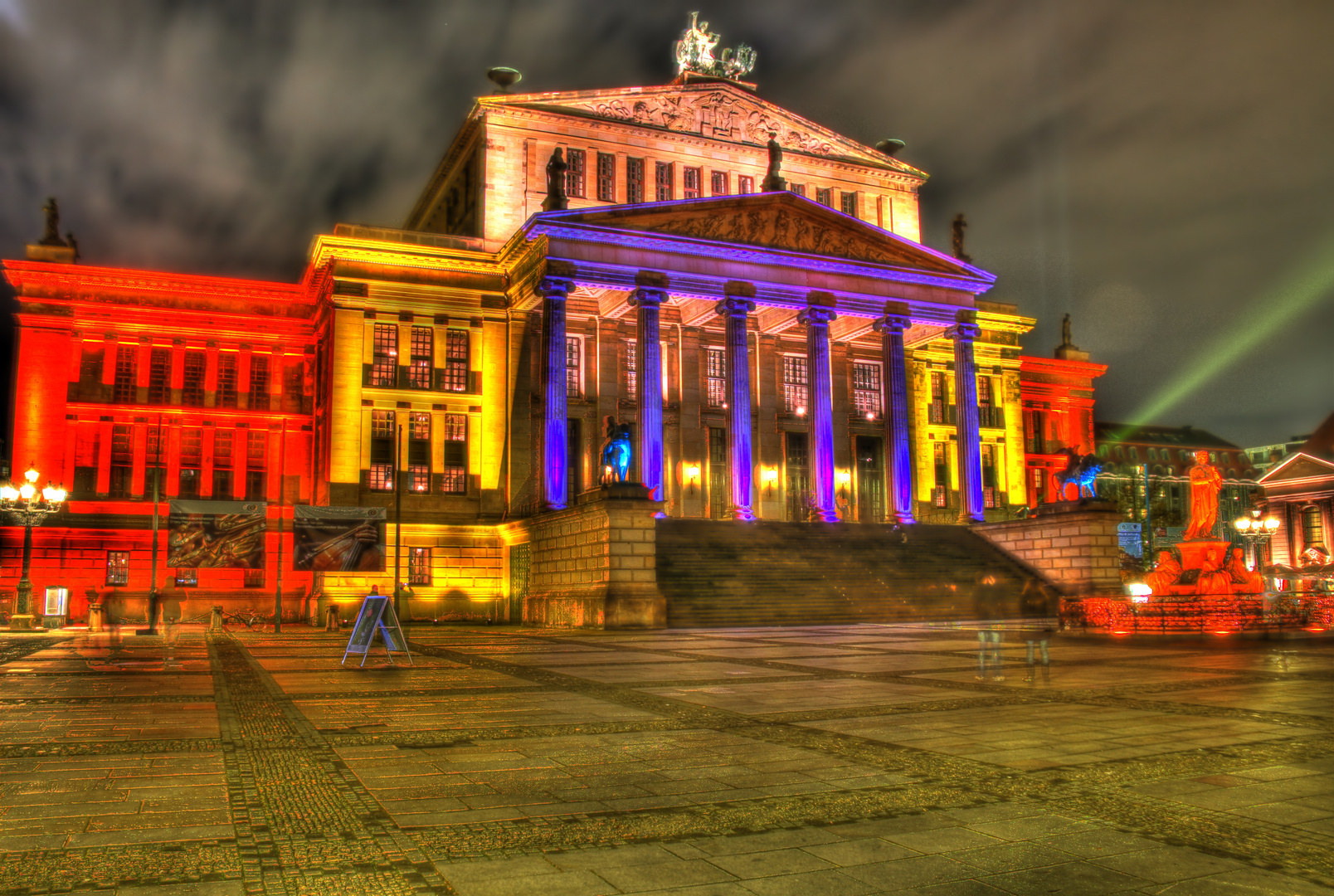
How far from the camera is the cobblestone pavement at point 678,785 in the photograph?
6066 mm

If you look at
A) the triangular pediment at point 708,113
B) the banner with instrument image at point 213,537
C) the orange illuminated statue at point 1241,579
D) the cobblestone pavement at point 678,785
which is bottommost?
the cobblestone pavement at point 678,785

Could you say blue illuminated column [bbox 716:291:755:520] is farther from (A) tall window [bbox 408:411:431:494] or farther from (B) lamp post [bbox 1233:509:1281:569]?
(B) lamp post [bbox 1233:509:1281:569]

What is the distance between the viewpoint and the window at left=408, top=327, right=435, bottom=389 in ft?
163

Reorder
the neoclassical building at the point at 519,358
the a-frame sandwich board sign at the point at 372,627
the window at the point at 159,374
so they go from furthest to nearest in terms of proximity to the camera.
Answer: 1. the window at the point at 159,374
2. the neoclassical building at the point at 519,358
3. the a-frame sandwich board sign at the point at 372,627

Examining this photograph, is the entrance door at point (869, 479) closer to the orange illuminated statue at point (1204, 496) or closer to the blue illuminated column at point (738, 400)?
the blue illuminated column at point (738, 400)

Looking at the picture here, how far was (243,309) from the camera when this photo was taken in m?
55.5

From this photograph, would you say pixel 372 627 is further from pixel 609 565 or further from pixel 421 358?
pixel 421 358

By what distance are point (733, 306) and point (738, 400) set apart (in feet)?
14.0

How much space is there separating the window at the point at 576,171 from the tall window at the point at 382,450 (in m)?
14.1

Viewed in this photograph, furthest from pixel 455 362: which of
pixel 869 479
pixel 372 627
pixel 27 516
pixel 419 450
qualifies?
pixel 372 627

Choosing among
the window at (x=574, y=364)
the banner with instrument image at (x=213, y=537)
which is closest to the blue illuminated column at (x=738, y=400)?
the window at (x=574, y=364)

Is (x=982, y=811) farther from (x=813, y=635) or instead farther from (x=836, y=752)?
(x=813, y=635)

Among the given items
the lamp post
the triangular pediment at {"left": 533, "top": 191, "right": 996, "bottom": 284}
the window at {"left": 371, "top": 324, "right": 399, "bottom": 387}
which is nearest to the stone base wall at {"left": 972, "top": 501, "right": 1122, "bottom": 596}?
the lamp post

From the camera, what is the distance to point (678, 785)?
8.52 metres
